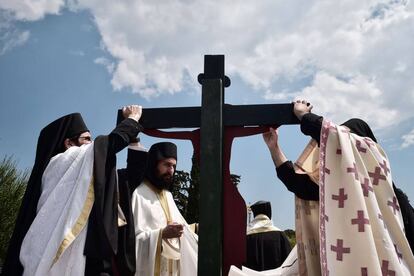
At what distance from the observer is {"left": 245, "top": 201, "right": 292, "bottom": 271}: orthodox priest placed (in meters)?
6.21

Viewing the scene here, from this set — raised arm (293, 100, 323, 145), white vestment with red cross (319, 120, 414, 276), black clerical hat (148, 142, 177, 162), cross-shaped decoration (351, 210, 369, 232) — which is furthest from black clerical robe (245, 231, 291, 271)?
cross-shaped decoration (351, 210, 369, 232)

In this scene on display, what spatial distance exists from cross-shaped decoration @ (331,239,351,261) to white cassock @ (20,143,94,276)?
1.70 metres

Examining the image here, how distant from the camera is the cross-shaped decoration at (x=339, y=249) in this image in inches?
105

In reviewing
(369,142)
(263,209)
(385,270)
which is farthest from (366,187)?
(263,209)

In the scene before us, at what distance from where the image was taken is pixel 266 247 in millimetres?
6352

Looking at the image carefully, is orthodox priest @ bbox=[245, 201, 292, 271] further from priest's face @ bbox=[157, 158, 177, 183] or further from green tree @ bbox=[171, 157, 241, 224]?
green tree @ bbox=[171, 157, 241, 224]

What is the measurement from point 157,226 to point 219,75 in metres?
2.00

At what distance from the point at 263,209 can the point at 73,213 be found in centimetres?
475

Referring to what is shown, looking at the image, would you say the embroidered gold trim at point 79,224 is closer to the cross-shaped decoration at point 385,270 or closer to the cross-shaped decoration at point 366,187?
the cross-shaped decoration at point 366,187

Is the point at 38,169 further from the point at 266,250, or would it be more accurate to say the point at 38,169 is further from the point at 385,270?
the point at 266,250

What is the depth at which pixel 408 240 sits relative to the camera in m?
3.05

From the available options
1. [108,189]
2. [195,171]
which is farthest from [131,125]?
[195,171]

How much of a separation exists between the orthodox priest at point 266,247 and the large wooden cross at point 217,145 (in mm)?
3395

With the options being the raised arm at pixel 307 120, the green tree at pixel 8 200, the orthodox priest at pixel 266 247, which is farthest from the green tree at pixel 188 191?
the raised arm at pixel 307 120
